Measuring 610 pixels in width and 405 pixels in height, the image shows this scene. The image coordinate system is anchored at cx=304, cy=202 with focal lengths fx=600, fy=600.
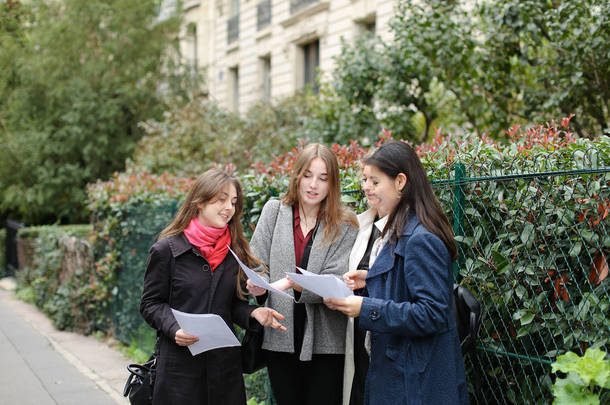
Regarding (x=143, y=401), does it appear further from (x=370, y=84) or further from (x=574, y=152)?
(x=370, y=84)

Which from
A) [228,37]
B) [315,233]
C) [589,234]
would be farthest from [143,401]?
[228,37]

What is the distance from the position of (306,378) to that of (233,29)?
20453mm

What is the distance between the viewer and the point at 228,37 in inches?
891

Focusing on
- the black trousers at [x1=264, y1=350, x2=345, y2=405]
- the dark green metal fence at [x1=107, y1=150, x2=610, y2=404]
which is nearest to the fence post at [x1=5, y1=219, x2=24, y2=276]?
the black trousers at [x1=264, y1=350, x2=345, y2=405]

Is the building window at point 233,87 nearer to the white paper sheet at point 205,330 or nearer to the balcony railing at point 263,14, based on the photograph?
the balcony railing at point 263,14

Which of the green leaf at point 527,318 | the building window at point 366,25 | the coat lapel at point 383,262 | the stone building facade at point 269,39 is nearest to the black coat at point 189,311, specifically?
the coat lapel at point 383,262

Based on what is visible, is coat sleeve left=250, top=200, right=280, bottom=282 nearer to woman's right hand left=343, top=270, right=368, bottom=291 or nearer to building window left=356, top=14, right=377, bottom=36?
woman's right hand left=343, top=270, right=368, bottom=291

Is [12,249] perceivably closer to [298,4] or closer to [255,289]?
[298,4]

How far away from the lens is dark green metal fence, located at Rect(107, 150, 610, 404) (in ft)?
8.95

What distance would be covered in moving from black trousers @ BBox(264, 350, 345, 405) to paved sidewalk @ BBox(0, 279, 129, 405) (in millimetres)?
3003

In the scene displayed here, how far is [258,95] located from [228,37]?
3426 mm

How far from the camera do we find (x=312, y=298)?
3273 millimetres

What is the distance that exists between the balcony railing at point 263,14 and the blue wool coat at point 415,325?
18.5 meters

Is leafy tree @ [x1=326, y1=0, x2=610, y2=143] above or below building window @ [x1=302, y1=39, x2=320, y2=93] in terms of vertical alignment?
below
